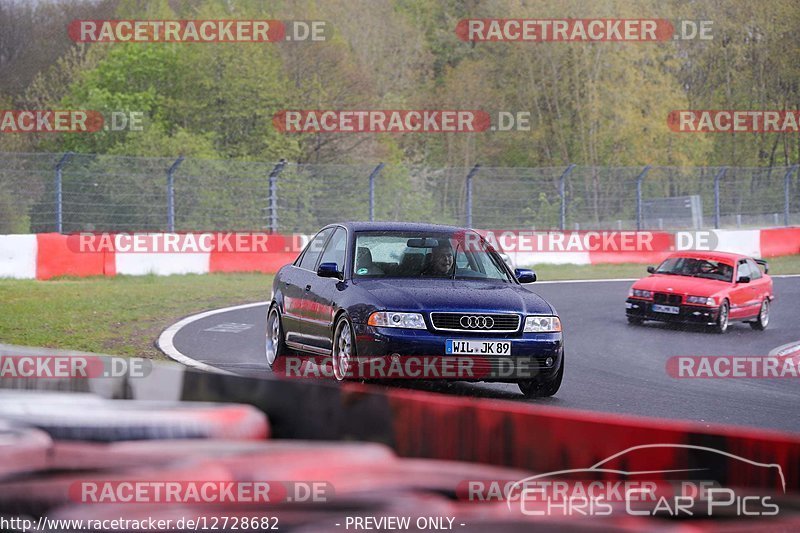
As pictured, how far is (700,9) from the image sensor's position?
235 ft

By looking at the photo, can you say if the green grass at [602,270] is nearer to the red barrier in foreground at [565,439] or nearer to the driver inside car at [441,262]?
the driver inside car at [441,262]

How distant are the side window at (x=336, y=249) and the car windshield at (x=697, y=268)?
319 inches

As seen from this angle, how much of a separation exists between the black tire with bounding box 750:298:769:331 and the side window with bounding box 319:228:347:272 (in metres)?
8.60

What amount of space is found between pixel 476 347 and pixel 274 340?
3.02 meters

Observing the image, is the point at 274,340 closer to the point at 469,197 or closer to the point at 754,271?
the point at 754,271

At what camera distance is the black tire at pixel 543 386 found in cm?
987

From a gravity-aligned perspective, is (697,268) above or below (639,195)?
below

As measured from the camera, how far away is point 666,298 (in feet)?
54.7

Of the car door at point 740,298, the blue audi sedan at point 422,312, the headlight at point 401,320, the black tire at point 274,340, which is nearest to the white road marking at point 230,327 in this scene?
the black tire at point 274,340

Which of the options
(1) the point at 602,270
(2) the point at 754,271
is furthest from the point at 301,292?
(1) the point at 602,270

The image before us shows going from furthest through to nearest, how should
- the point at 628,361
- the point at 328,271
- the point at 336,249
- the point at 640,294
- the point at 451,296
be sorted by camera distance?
the point at 640,294
the point at 628,361
the point at 336,249
the point at 328,271
the point at 451,296

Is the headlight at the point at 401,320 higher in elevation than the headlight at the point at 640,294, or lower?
higher

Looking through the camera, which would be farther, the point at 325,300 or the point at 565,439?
the point at 325,300

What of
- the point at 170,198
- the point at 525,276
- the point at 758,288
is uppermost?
the point at 170,198
